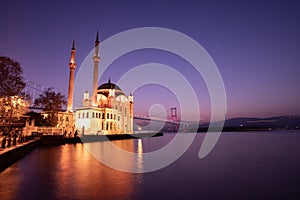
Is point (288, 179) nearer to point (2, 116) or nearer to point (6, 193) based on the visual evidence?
point (6, 193)

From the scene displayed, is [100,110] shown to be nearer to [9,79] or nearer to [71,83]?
[71,83]

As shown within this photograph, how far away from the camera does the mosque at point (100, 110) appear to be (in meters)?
52.7

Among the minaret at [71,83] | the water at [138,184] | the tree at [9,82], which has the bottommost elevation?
the water at [138,184]

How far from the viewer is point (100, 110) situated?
5591 centimetres

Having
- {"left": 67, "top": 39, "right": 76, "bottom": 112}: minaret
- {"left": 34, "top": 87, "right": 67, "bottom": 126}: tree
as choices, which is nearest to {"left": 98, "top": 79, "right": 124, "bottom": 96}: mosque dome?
{"left": 67, "top": 39, "right": 76, "bottom": 112}: minaret

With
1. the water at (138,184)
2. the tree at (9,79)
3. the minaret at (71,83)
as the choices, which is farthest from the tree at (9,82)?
the minaret at (71,83)

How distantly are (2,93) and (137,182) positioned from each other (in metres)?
12.8

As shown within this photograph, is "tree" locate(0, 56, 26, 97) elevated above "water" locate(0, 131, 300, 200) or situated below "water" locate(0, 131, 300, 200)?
above

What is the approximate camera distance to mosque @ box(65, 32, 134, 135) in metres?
52.7

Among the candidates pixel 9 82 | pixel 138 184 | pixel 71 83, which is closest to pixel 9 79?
pixel 9 82

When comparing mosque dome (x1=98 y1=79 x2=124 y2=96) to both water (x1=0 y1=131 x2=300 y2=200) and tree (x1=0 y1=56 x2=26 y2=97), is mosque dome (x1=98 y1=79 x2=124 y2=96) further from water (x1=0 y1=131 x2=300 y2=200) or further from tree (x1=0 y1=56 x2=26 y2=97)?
water (x1=0 y1=131 x2=300 y2=200)

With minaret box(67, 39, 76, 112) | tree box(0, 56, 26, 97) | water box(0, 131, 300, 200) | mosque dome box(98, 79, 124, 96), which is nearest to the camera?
water box(0, 131, 300, 200)

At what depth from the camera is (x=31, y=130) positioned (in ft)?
103

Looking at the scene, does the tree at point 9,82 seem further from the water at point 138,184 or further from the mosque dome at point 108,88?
the mosque dome at point 108,88
